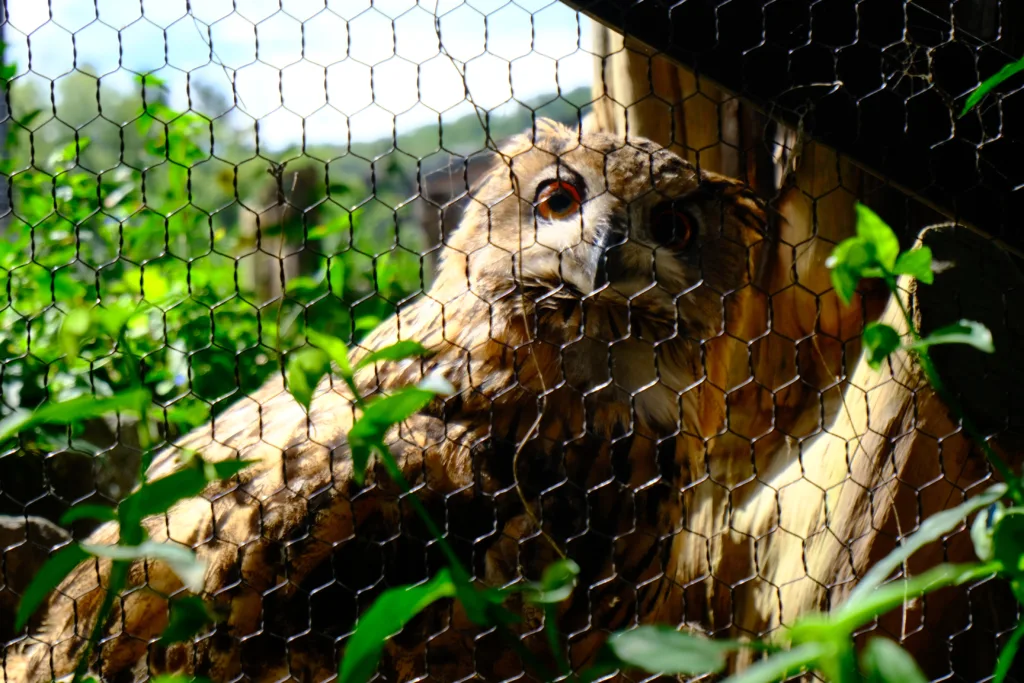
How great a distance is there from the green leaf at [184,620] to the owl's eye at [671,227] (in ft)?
4.72

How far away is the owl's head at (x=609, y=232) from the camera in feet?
6.43

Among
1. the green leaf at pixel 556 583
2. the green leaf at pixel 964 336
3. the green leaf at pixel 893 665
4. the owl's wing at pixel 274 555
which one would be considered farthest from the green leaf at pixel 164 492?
the owl's wing at pixel 274 555

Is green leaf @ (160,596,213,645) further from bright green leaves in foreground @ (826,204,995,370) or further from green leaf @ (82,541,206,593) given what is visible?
bright green leaves in foreground @ (826,204,995,370)

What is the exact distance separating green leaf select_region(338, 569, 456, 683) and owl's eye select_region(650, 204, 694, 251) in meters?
1.41

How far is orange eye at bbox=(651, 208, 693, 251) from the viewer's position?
2102mm

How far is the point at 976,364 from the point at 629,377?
0.71 metres

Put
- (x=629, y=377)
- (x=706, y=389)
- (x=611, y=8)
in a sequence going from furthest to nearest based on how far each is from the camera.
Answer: (x=706, y=389)
(x=629, y=377)
(x=611, y=8)

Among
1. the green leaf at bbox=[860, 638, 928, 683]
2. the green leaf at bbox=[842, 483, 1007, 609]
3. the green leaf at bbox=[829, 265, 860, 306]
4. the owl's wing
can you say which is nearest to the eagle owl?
the owl's wing

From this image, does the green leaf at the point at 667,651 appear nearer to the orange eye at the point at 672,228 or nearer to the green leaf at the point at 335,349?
the green leaf at the point at 335,349

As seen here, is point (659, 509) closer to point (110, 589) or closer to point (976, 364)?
point (976, 364)

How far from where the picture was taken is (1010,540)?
896 mm

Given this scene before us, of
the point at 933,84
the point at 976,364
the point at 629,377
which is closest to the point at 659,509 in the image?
the point at 629,377

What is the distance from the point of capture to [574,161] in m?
2.05

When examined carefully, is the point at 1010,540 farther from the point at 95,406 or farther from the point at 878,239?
the point at 95,406
